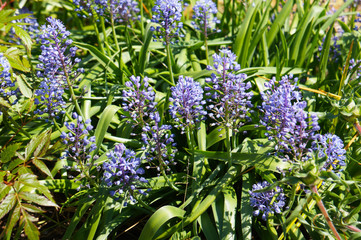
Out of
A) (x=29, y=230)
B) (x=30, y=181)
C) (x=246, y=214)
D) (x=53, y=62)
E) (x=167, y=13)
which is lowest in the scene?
(x=246, y=214)

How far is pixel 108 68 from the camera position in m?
4.66

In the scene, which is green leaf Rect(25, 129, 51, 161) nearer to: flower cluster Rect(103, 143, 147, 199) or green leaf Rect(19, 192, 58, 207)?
green leaf Rect(19, 192, 58, 207)

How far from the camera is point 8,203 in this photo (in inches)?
116

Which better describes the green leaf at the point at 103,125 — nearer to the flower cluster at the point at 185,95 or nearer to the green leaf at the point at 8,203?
the green leaf at the point at 8,203

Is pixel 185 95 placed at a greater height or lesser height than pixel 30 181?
greater

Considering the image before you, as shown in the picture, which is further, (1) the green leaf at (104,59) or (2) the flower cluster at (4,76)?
(1) the green leaf at (104,59)

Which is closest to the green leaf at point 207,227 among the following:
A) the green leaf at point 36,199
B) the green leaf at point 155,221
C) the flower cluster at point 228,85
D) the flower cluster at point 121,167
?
the green leaf at point 155,221

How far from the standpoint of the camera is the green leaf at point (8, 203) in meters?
2.91

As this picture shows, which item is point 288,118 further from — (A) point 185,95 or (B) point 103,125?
(B) point 103,125

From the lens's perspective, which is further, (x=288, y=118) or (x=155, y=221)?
(x=155, y=221)

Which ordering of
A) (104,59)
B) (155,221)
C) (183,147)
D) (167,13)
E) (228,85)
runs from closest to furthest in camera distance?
(228,85)
(155,221)
(167,13)
(183,147)
(104,59)

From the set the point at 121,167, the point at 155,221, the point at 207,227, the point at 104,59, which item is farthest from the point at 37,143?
the point at 207,227

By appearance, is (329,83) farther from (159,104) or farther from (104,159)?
(104,159)

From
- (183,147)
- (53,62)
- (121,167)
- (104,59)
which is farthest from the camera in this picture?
(104,59)
